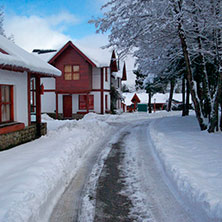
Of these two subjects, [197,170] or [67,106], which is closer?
[197,170]

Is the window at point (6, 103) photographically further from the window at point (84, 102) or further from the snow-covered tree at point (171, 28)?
the window at point (84, 102)

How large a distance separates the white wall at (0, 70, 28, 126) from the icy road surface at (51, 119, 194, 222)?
409cm

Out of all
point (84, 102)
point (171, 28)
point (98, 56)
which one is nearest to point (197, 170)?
point (171, 28)

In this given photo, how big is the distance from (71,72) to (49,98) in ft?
13.4

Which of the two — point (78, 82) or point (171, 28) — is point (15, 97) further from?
point (78, 82)

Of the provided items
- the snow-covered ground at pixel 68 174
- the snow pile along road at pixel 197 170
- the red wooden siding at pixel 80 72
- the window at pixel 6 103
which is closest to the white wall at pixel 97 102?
the red wooden siding at pixel 80 72

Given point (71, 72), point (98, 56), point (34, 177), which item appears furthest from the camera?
point (98, 56)

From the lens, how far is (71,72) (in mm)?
25453

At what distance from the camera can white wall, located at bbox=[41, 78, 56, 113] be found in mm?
26938

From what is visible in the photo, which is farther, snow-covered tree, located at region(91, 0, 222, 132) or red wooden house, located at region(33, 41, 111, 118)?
red wooden house, located at region(33, 41, 111, 118)

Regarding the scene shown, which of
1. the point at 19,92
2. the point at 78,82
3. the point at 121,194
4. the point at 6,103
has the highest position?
the point at 78,82

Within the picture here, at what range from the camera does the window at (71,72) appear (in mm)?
25344

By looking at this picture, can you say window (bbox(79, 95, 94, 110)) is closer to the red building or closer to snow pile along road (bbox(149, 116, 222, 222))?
the red building

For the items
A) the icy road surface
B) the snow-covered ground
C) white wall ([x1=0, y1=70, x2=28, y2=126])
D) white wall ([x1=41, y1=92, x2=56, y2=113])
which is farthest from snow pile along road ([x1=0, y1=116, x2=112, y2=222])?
white wall ([x1=41, y1=92, x2=56, y2=113])
